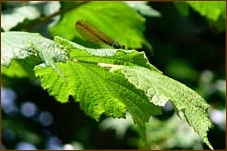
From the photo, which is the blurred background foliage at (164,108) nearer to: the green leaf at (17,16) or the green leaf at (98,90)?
the green leaf at (17,16)

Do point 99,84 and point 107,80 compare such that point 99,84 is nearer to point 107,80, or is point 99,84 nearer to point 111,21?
point 107,80

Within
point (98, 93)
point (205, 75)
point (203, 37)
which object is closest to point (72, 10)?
point (98, 93)

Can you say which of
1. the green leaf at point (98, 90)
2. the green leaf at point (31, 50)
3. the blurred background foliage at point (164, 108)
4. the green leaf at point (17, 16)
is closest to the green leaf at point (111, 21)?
the green leaf at point (17, 16)

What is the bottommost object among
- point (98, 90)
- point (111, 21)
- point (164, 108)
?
point (164, 108)

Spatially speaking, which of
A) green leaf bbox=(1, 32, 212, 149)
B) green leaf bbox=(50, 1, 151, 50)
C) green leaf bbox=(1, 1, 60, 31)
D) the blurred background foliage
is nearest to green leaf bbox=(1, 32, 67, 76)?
green leaf bbox=(1, 32, 212, 149)

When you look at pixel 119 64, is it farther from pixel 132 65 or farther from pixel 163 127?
pixel 163 127

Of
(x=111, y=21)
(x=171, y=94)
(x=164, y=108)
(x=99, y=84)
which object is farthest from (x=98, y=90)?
(x=164, y=108)
